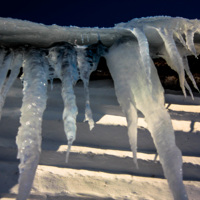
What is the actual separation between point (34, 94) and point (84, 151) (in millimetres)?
447

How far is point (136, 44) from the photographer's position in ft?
2.95

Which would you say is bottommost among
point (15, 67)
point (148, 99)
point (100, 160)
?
point (100, 160)

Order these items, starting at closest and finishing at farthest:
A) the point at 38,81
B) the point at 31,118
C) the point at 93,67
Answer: the point at 31,118 < the point at 38,81 < the point at 93,67

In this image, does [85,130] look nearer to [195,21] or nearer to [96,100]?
[96,100]

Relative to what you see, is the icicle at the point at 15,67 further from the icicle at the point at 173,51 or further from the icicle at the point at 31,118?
the icicle at the point at 173,51

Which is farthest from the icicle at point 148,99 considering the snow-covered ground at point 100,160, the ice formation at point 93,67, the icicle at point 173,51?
the snow-covered ground at point 100,160

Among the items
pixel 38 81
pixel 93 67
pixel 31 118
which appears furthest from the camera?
pixel 93 67

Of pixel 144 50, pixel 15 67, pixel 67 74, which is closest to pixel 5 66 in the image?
pixel 15 67

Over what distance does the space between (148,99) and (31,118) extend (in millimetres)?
482

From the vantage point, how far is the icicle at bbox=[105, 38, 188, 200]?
2.12ft

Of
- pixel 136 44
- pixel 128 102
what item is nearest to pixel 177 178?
pixel 128 102

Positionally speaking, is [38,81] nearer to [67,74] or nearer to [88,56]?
[67,74]

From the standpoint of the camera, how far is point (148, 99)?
78 cm

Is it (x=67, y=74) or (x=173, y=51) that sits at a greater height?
Result: (x=173, y=51)
